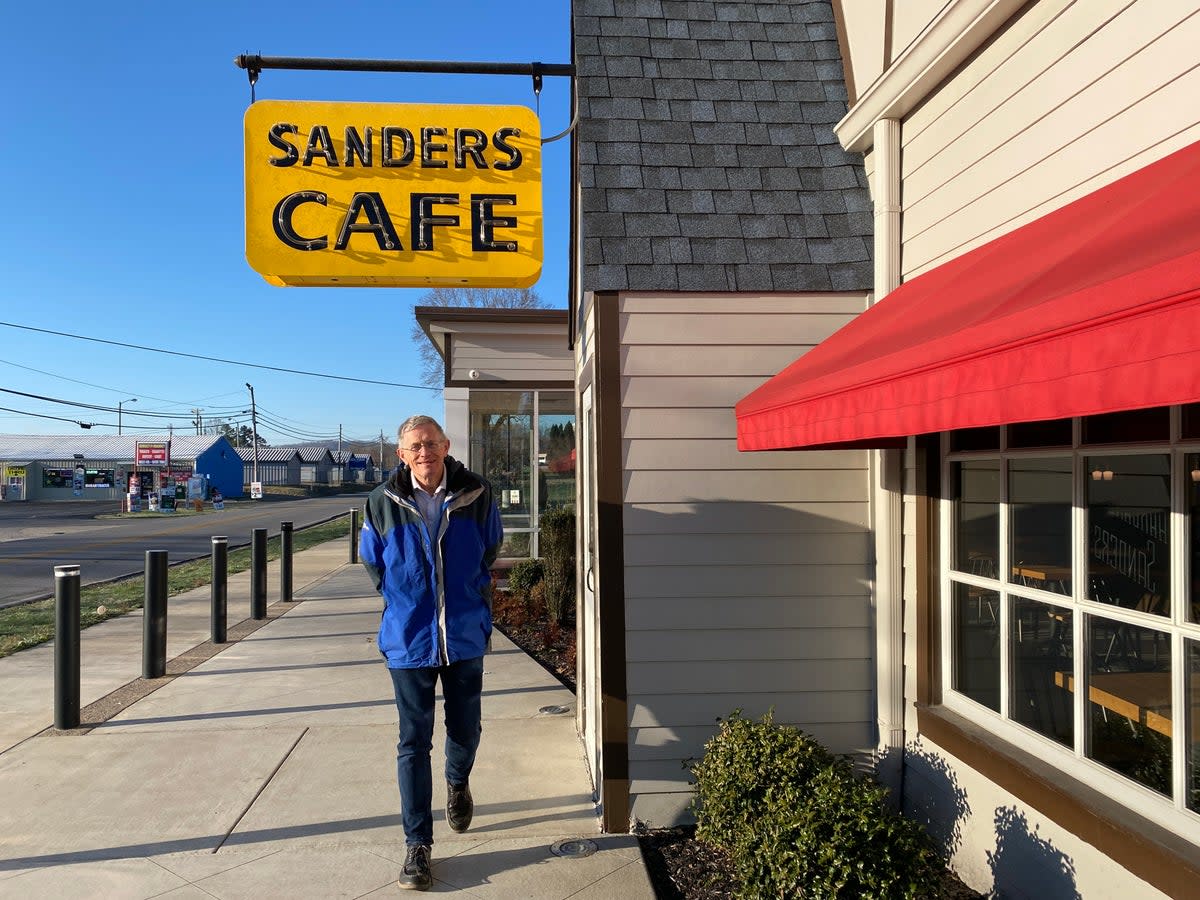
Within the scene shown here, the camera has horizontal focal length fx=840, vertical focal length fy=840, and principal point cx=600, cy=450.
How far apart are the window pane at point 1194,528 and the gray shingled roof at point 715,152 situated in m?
1.84

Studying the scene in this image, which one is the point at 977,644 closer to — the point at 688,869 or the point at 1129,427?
the point at 1129,427

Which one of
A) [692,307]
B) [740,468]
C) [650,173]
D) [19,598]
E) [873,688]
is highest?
[650,173]

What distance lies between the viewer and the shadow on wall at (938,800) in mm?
3213

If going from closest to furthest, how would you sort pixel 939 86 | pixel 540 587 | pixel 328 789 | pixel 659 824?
pixel 939 86, pixel 659 824, pixel 328 789, pixel 540 587

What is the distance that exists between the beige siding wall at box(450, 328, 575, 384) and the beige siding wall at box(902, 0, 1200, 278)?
7.28m

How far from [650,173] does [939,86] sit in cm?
125

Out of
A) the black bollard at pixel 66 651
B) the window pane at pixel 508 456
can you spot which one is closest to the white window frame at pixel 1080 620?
the black bollard at pixel 66 651

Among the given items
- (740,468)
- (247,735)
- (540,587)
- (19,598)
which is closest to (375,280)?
(740,468)

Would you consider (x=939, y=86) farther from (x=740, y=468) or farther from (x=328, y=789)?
(x=328, y=789)

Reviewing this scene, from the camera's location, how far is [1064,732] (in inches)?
107

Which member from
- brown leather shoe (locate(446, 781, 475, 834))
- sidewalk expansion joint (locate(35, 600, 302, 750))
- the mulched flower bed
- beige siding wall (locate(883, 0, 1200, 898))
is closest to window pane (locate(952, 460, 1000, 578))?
beige siding wall (locate(883, 0, 1200, 898))

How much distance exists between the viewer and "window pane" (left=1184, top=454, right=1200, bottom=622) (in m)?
2.18

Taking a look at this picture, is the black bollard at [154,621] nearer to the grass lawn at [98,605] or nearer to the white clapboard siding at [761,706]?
the grass lawn at [98,605]

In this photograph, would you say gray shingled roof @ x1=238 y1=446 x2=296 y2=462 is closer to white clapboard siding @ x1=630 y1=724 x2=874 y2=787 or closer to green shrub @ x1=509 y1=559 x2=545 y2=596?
green shrub @ x1=509 y1=559 x2=545 y2=596
